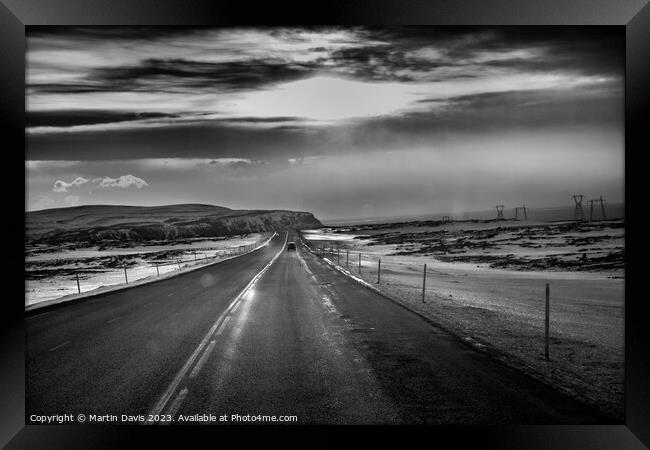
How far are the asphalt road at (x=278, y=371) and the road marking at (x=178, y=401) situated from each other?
0.02 m

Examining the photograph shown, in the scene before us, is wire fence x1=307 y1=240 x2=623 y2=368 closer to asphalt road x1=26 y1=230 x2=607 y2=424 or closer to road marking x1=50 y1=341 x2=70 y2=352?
asphalt road x1=26 y1=230 x2=607 y2=424

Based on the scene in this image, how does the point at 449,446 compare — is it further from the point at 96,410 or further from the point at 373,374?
the point at 96,410

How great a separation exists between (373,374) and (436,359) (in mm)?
1455

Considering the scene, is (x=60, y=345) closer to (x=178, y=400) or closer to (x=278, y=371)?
(x=178, y=400)

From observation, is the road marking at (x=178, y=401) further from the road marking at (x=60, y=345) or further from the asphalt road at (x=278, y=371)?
the road marking at (x=60, y=345)

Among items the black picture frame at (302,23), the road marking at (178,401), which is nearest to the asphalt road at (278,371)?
the road marking at (178,401)

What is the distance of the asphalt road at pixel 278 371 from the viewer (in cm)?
507

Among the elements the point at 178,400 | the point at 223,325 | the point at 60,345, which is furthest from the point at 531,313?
the point at 60,345

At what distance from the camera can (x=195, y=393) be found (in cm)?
551

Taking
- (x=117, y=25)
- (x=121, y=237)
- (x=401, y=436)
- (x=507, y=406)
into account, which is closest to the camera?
(x=401, y=436)

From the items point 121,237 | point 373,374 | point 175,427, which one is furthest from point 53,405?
point 121,237

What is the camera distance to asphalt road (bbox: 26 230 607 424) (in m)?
5.07

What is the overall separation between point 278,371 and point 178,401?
1675mm

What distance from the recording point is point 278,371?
6.38m
